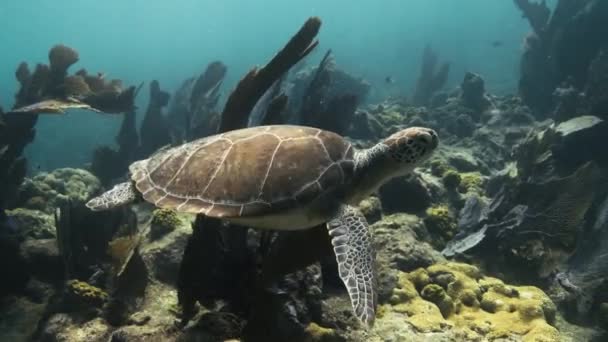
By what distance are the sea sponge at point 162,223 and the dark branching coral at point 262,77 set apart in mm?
1669

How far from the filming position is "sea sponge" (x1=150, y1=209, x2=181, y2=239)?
5527 millimetres

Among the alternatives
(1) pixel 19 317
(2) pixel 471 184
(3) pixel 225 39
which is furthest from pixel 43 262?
(3) pixel 225 39

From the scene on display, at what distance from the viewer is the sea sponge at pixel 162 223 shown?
553 cm

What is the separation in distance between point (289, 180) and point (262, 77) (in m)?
1.67

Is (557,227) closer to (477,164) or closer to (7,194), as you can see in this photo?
(477,164)

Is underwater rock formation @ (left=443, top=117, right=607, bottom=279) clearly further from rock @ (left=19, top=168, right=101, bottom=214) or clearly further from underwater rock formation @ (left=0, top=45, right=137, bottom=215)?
underwater rock formation @ (left=0, top=45, right=137, bottom=215)

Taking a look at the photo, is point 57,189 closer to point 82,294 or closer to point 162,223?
point 162,223

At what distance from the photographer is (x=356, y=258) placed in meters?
3.33

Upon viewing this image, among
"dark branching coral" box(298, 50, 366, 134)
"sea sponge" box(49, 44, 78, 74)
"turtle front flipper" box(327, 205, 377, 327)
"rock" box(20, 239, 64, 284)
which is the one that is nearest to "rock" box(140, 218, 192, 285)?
"rock" box(20, 239, 64, 284)

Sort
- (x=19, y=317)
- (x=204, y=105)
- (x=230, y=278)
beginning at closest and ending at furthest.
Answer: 1. (x=230, y=278)
2. (x=19, y=317)
3. (x=204, y=105)

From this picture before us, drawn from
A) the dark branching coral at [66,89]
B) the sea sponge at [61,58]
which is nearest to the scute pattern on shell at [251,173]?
the dark branching coral at [66,89]

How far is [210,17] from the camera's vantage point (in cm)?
17988

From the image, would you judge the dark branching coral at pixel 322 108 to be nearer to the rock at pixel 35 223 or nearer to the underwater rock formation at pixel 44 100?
the underwater rock formation at pixel 44 100

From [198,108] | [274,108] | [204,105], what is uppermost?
[274,108]
